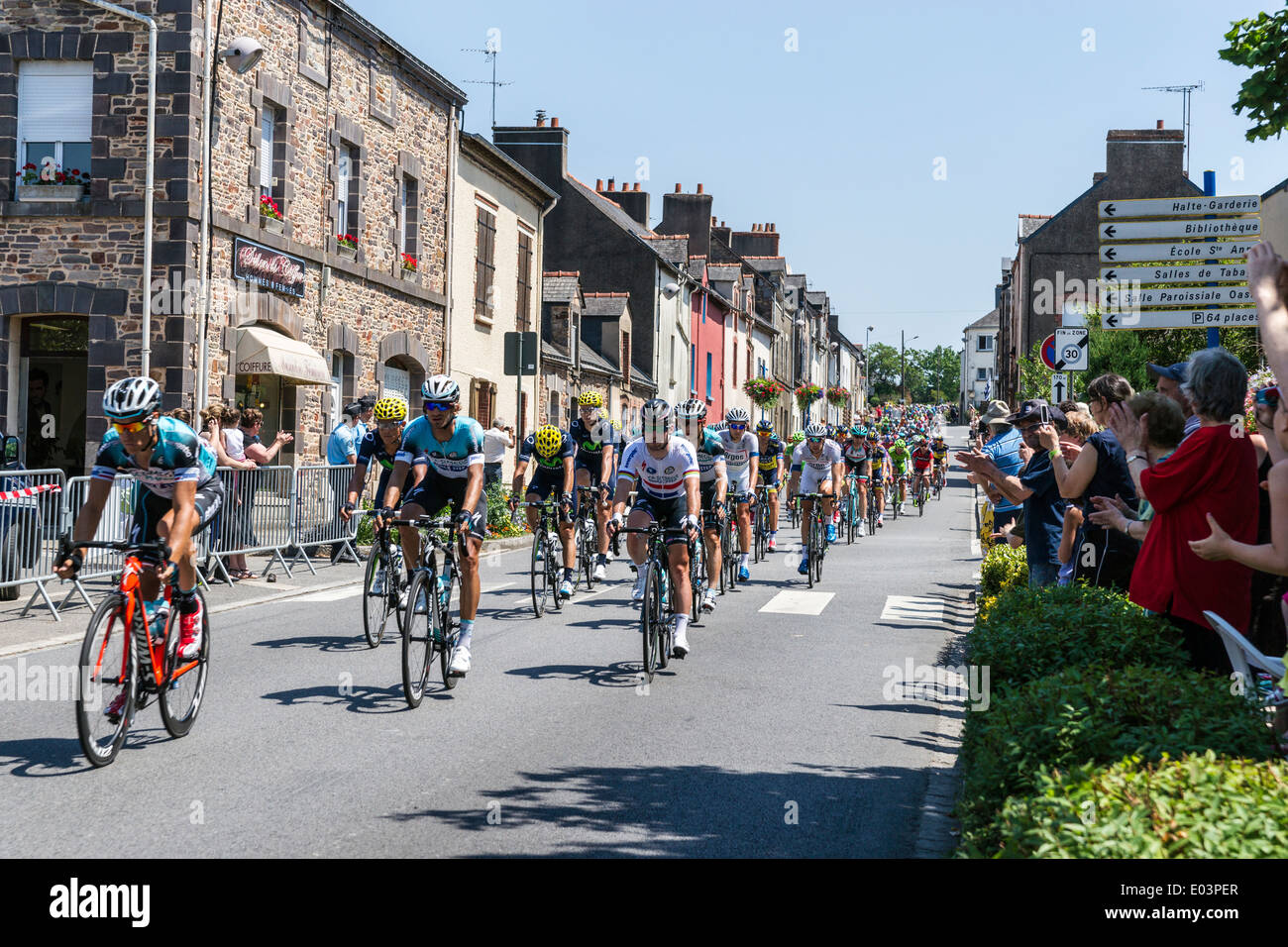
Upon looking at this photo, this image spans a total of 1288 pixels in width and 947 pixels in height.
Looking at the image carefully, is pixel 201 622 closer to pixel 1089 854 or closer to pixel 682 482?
pixel 682 482

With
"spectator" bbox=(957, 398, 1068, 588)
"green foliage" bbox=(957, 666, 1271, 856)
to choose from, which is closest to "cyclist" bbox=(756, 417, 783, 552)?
"spectator" bbox=(957, 398, 1068, 588)

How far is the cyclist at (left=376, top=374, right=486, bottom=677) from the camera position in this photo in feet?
26.6

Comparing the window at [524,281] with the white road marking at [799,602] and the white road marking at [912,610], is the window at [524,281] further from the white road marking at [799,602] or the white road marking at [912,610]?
the white road marking at [912,610]

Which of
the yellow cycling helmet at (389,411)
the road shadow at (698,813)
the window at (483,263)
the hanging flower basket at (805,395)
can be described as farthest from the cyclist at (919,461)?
the hanging flower basket at (805,395)

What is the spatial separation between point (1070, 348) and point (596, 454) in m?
5.18

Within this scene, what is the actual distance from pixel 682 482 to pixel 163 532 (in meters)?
4.11

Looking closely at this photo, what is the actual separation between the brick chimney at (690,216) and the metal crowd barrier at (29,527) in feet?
153

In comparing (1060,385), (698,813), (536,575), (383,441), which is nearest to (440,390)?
(383,441)

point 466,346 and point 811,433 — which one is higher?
point 466,346

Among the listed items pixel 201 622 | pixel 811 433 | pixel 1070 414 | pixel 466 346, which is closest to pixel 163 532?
pixel 201 622

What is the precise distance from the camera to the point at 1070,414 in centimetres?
830

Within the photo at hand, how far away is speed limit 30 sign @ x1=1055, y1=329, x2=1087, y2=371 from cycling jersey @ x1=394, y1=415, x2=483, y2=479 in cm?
706

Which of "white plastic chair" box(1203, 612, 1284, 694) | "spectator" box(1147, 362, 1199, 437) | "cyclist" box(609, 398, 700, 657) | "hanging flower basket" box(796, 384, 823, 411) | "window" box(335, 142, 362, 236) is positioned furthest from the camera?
"hanging flower basket" box(796, 384, 823, 411)

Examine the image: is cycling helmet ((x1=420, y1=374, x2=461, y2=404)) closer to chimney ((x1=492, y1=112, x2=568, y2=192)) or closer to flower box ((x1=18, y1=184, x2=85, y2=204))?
flower box ((x1=18, y1=184, x2=85, y2=204))
